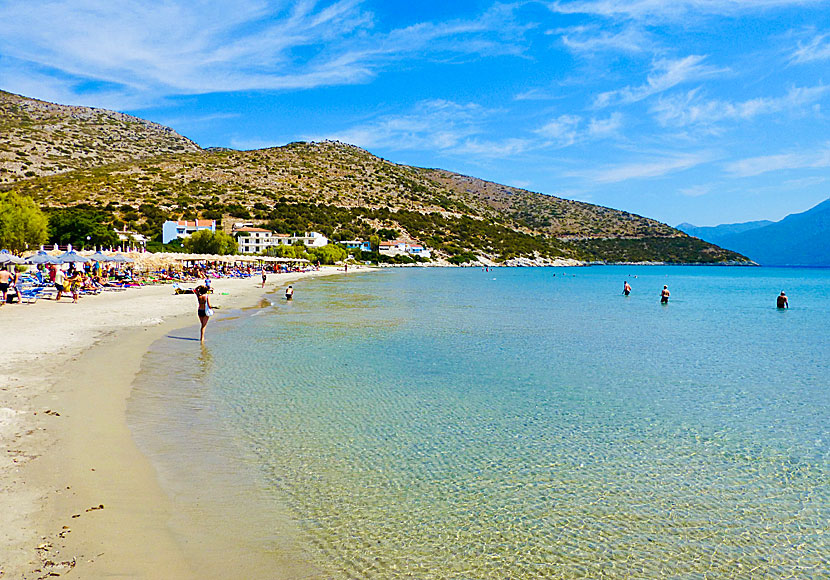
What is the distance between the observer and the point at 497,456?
24.6 ft

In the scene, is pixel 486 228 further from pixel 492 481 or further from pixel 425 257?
pixel 492 481

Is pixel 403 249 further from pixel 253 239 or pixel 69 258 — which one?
pixel 69 258

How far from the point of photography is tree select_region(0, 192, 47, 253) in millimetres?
42375

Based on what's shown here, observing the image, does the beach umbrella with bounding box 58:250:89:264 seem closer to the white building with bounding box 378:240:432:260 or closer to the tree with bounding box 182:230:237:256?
the tree with bounding box 182:230:237:256

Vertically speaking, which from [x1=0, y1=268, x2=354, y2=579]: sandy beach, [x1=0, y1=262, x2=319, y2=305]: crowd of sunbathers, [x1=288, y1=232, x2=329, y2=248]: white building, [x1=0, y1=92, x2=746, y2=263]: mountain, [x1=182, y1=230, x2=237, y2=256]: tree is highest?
[x1=0, y1=92, x2=746, y2=263]: mountain

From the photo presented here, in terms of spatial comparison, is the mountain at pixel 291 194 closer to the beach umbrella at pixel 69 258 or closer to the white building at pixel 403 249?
the white building at pixel 403 249

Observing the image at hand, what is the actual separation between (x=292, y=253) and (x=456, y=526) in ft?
254

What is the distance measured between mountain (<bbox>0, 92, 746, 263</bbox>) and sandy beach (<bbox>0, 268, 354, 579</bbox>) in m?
74.6

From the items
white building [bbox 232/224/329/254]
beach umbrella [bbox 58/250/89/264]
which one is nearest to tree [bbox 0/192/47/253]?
beach umbrella [bbox 58/250/89/264]

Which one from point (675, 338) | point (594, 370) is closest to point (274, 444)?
point (594, 370)

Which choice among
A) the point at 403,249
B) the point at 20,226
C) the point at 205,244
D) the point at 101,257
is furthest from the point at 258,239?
the point at 101,257

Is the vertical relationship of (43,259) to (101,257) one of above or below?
below

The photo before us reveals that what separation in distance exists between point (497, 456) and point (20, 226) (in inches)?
1890

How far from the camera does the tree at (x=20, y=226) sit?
42.4 m
